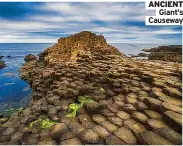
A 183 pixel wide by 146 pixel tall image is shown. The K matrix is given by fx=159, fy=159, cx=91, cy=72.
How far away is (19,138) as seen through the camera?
3809 millimetres

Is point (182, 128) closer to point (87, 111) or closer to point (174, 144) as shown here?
point (174, 144)

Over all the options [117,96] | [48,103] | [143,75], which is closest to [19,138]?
[48,103]

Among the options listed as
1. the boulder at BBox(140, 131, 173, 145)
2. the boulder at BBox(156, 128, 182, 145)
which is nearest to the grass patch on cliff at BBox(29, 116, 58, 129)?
the boulder at BBox(140, 131, 173, 145)

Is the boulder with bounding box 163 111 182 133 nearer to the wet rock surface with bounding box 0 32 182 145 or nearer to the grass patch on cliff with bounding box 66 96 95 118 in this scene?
the wet rock surface with bounding box 0 32 182 145

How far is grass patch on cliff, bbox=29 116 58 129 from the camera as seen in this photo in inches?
163

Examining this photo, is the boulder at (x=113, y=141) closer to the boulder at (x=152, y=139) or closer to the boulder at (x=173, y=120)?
the boulder at (x=152, y=139)

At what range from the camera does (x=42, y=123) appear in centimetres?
429

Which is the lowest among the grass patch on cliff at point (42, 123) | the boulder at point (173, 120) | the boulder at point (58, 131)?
the grass patch on cliff at point (42, 123)

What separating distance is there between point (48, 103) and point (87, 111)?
1.70 metres

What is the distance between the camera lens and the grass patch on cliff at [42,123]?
414 cm

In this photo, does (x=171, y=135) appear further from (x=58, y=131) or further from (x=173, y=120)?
(x=58, y=131)

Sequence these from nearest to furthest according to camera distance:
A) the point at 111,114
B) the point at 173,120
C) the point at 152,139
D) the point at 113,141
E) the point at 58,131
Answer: the point at 152,139 < the point at 113,141 < the point at 173,120 < the point at 58,131 < the point at 111,114

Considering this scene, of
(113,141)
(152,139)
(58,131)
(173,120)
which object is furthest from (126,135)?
Answer: (58,131)

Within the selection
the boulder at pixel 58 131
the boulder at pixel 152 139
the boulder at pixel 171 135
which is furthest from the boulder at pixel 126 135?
the boulder at pixel 58 131
